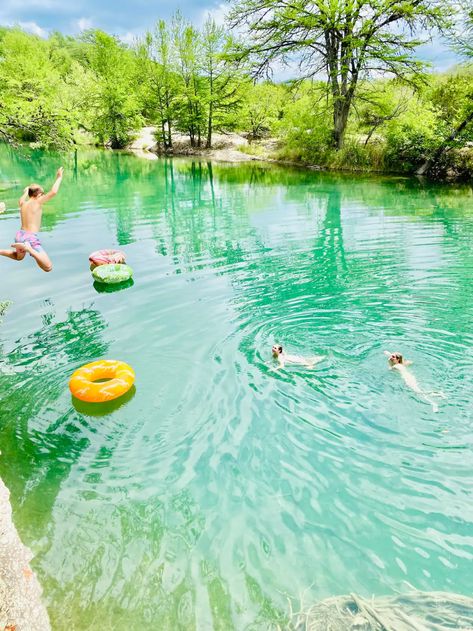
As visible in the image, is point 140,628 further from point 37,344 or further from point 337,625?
point 37,344

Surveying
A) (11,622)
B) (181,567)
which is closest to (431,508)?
(181,567)

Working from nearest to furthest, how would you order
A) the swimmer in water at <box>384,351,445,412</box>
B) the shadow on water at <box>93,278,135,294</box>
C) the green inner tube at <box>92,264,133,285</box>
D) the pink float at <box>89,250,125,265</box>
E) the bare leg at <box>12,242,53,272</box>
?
1. the swimmer in water at <box>384,351,445,412</box>
2. the bare leg at <box>12,242,53,272</box>
3. the shadow on water at <box>93,278,135,294</box>
4. the green inner tube at <box>92,264,133,285</box>
5. the pink float at <box>89,250,125,265</box>

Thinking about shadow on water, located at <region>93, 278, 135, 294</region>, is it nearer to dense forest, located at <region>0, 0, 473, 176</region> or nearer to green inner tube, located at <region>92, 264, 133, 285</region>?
green inner tube, located at <region>92, 264, 133, 285</region>

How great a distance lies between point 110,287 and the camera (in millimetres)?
9891

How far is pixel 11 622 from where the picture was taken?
292cm

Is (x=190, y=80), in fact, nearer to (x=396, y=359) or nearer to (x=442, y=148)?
(x=442, y=148)

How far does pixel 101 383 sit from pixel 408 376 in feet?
14.2

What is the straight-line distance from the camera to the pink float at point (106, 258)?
35.0ft

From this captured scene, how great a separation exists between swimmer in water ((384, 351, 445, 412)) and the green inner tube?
6.38m

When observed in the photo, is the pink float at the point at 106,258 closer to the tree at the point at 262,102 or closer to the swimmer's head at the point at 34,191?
the swimmer's head at the point at 34,191

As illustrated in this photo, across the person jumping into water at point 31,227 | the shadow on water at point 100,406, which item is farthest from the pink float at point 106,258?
the shadow on water at point 100,406

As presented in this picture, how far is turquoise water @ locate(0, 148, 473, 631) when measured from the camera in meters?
3.57

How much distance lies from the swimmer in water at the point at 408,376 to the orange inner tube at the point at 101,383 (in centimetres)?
384

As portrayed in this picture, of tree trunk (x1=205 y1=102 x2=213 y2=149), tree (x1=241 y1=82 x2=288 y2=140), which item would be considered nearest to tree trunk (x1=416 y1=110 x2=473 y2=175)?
tree (x1=241 y1=82 x2=288 y2=140)
